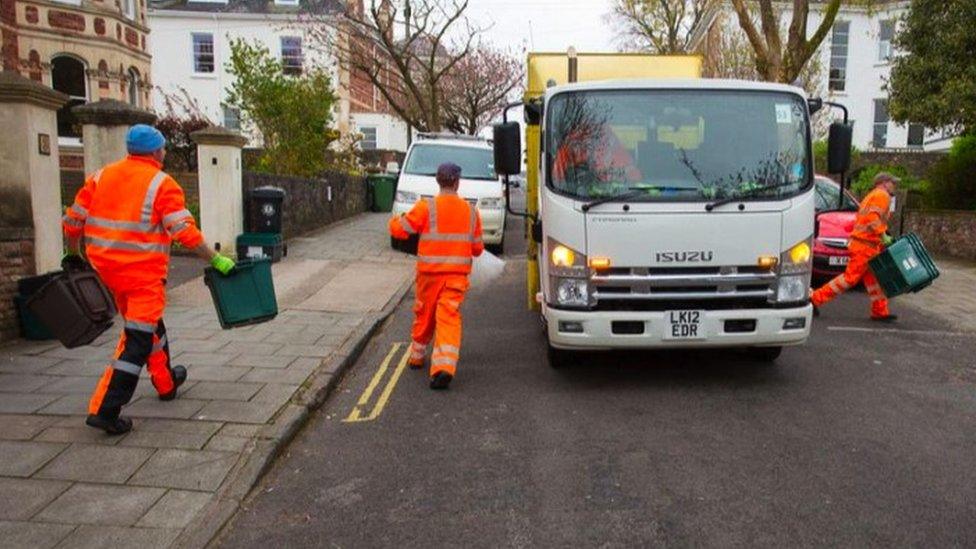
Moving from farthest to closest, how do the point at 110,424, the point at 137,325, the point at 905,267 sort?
the point at 905,267
the point at 137,325
the point at 110,424

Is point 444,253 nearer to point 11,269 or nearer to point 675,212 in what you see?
point 675,212

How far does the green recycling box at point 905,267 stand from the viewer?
8.15 m

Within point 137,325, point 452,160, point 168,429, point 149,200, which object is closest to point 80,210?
point 149,200

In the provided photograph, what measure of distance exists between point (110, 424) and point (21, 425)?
0.67 meters

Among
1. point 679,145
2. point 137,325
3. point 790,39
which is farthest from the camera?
point 790,39

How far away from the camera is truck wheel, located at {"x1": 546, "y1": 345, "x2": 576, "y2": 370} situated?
6379mm

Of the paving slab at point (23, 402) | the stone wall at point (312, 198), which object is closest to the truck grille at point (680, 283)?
the paving slab at point (23, 402)

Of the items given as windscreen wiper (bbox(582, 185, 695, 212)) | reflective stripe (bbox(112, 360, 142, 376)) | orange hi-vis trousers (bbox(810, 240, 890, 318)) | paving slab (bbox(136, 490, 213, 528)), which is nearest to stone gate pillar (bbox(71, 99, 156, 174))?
reflective stripe (bbox(112, 360, 142, 376))

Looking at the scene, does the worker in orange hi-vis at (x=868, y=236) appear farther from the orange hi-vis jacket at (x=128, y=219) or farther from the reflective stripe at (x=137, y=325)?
the reflective stripe at (x=137, y=325)

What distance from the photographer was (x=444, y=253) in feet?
19.7

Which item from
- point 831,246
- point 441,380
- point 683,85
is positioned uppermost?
point 683,85

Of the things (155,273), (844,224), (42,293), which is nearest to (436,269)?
(155,273)

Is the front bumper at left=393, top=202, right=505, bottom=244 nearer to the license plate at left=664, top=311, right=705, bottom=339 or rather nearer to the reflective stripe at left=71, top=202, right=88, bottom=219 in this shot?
the license plate at left=664, top=311, right=705, bottom=339

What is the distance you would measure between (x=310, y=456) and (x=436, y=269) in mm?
1886
